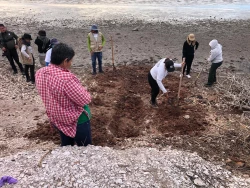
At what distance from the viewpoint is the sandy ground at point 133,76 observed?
4428 millimetres

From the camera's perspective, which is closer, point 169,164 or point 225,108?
point 169,164

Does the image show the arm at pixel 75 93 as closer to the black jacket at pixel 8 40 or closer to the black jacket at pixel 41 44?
the black jacket at pixel 41 44

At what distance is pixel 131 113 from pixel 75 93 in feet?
9.66

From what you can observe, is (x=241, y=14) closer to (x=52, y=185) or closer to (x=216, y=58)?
(x=216, y=58)

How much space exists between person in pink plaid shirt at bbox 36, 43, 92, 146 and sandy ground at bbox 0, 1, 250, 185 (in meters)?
1.31

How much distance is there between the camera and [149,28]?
13.5m

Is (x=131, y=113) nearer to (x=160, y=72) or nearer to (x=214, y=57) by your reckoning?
(x=160, y=72)

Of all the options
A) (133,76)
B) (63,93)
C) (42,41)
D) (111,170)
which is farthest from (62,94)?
(133,76)

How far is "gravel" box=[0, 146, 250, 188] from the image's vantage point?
9.68ft

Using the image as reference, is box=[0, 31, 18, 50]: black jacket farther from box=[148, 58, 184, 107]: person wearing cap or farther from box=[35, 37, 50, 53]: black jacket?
box=[148, 58, 184, 107]: person wearing cap

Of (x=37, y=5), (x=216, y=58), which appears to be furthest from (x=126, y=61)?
(x=37, y=5)

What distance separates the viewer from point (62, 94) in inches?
112

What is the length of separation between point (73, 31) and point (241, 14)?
1136 centimetres

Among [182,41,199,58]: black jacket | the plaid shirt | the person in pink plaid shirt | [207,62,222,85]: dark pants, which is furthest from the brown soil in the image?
the plaid shirt
